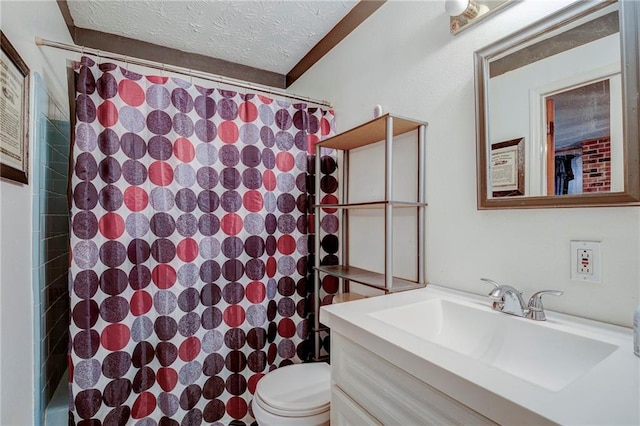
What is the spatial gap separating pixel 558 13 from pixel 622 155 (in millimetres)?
471

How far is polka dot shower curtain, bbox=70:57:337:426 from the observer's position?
1342mm

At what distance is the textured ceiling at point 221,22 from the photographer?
1.70 m

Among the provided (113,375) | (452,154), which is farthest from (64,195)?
(452,154)

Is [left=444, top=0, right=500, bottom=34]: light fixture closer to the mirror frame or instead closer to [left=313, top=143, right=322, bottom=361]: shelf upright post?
the mirror frame

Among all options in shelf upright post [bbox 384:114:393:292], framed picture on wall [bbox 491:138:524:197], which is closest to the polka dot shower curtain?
shelf upright post [bbox 384:114:393:292]

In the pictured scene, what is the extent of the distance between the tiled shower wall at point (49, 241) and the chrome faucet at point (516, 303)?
1734 mm

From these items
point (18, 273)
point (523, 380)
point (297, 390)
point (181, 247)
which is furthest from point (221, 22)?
point (523, 380)

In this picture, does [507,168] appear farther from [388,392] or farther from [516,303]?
[388,392]

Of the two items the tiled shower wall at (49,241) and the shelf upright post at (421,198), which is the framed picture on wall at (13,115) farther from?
the shelf upright post at (421,198)


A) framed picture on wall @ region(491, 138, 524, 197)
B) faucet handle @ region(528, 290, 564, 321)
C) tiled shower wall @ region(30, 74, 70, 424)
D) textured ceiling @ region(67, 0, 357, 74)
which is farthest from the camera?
textured ceiling @ region(67, 0, 357, 74)

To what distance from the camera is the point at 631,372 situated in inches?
22.9

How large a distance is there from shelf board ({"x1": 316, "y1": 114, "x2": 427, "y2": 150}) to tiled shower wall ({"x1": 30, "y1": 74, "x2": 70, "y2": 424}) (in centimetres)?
129

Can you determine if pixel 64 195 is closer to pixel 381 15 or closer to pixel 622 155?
pixel 381 15

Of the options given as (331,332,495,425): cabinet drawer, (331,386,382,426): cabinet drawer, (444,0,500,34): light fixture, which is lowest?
(331,386,382,426): cabinet drawer
